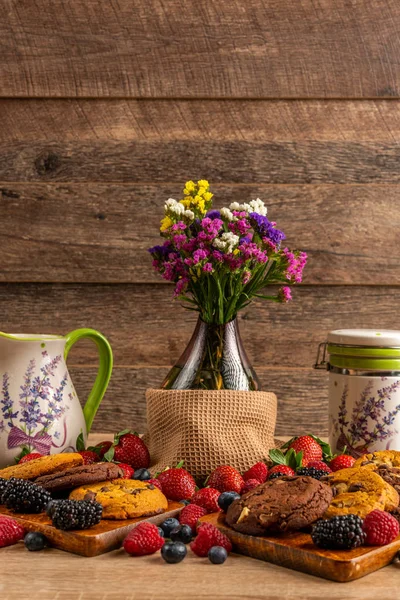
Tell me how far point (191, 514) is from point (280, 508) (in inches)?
5.4

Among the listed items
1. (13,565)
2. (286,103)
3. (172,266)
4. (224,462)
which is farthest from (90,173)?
(13,565)

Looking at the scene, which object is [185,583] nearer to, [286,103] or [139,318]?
[139,318]

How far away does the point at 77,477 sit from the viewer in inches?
34.8

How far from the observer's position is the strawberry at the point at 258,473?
100 cm

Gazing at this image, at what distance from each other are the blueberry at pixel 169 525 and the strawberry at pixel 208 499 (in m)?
0.07

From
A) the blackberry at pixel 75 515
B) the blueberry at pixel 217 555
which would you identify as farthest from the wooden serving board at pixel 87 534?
the blueberry at pixel 217 555

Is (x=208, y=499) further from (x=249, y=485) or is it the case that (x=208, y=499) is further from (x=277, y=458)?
(x=277, y=458)

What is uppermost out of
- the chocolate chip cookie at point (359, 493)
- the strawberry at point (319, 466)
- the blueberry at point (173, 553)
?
the chocolate chip cookie at point (359, 493)

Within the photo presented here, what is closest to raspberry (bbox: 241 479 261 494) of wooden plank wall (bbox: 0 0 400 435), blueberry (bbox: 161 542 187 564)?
blueberry (bbox: 161 542 187 564)

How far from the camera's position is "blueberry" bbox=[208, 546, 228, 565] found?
0.75m

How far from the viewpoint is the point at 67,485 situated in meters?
0.89

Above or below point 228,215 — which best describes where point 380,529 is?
below

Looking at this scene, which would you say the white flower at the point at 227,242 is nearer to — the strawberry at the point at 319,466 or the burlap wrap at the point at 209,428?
the burlap wrap at the point at 209,428

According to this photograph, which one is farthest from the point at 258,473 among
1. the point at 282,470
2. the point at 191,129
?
the point at 191,129
